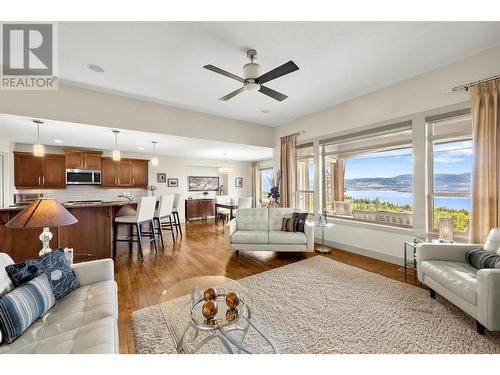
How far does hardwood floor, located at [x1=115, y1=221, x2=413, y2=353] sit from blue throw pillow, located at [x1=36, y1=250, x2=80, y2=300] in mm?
555

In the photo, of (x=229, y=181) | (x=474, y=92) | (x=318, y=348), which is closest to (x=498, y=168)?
(x=474, y=92)

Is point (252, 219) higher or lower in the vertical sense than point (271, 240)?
higher

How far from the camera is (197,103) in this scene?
12.3 feet

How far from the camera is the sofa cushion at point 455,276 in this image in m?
1.67

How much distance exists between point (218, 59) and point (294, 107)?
2076 mm

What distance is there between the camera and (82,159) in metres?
5.39

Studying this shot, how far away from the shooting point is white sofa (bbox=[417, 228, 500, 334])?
4.99ft

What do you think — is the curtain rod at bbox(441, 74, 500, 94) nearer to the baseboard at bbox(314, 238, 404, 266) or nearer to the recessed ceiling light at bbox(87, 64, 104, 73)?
the baseboard at bbox(314, 238, 404, 266)

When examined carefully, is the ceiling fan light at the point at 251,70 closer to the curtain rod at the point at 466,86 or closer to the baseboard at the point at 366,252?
the curtain rod at the point at 466,86

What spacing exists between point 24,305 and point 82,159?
5.48 m

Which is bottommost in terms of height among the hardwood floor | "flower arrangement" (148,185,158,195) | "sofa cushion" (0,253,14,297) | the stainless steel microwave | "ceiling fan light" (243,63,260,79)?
the hardwood floor

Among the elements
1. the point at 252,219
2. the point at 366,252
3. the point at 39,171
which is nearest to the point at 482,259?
the point at 366,252

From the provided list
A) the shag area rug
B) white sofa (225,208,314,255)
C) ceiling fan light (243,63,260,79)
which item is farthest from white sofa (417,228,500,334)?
ceiling fan light (243,63,260,79)

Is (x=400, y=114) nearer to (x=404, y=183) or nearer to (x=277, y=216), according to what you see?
(x=404, y=183)
